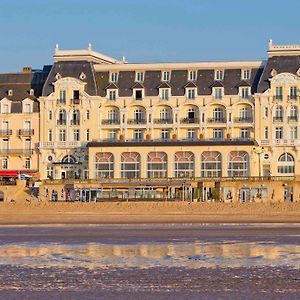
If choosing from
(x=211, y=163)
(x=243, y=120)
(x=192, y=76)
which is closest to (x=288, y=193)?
(x=211, y=163)

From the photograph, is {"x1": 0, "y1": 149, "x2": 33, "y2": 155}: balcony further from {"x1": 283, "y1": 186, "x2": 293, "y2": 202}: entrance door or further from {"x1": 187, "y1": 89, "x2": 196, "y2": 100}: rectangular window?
{"x1": 283, "y1": 186, "x2": 293, "y2": 202}: entrance door

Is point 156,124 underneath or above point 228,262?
above

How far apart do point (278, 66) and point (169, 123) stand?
36.0ft

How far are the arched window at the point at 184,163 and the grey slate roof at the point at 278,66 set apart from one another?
8.63 metres

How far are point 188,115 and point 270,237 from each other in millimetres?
48440

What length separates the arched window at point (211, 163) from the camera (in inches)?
3524

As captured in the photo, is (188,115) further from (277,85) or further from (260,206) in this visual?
(260,206)

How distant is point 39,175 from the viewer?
9425 cm

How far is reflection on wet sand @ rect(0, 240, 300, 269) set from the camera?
112 feet

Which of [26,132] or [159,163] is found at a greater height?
[26,132]

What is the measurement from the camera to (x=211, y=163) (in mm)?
89938

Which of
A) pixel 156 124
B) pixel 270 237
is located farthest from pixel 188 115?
pixel 270 237

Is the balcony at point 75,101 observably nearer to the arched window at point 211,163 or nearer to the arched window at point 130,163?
the arched window at point 130,163

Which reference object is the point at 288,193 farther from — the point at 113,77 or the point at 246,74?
the point at 113,77
